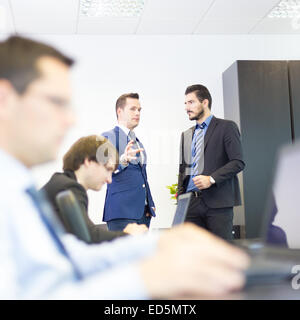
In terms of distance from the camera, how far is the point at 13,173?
35 centimetres

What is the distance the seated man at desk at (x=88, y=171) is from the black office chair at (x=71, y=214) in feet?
0.17

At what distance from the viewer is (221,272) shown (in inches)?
11.8

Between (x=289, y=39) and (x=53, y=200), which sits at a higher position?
(x=289, y=39)

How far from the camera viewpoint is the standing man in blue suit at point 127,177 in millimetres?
871

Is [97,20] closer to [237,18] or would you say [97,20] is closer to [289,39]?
[237,18]

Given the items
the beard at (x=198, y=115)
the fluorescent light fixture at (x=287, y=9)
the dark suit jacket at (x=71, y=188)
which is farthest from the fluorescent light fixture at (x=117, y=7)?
the dark suit jacket at (x=71, y=188)

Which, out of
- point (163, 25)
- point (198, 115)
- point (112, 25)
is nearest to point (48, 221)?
point (198, 115)

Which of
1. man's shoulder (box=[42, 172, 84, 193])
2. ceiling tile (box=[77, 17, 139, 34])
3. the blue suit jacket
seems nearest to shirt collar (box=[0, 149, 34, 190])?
man's shoulder (box=[42, 172, 84, 193])

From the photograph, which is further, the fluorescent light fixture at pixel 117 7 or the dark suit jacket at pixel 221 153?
the fluorescent light fixture at pixel 117 7

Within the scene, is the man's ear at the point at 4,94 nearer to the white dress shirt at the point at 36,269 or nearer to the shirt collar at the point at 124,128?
the white dress shirt at the point at 36,269

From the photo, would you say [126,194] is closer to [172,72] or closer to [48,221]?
[48,221]
